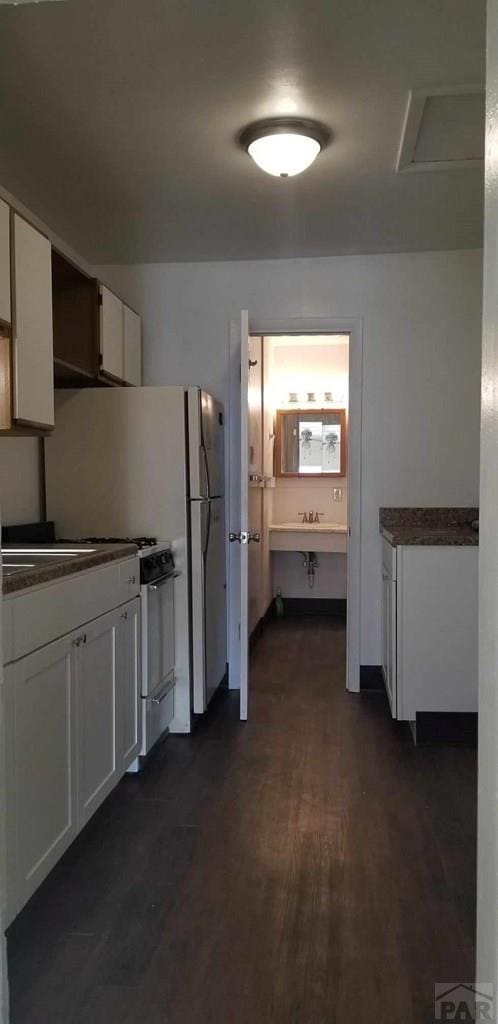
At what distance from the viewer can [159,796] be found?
2609 mm

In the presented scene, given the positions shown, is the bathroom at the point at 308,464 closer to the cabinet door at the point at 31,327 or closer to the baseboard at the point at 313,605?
the baseboard at the point at 313,605

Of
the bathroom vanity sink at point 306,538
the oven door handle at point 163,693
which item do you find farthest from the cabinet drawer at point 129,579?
the bathroom vanity sink at point 306,538

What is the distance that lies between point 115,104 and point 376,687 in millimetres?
3075

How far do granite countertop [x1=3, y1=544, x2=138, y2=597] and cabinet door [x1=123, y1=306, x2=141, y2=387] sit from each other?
121cm

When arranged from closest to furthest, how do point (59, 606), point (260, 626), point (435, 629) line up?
1. point (59, 606)
2. point (435, 629)
3. point (260, 626)

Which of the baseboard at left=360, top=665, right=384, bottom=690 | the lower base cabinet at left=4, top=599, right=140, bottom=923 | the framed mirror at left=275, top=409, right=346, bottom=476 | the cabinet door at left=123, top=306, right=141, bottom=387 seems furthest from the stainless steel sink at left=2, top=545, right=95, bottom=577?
the framed mirror at left=275, top=409, right=346, bottom=476

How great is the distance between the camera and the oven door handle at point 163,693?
2.86m

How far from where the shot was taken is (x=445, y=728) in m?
3.22

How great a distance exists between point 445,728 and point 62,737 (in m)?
1.93

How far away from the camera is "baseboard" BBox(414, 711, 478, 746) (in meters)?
3.20

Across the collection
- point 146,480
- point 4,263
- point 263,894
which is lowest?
point 263,894

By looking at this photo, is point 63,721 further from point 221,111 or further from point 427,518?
point 427,518

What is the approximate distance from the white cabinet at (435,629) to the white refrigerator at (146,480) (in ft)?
3.03

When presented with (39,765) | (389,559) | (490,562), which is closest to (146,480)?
(389,559)
